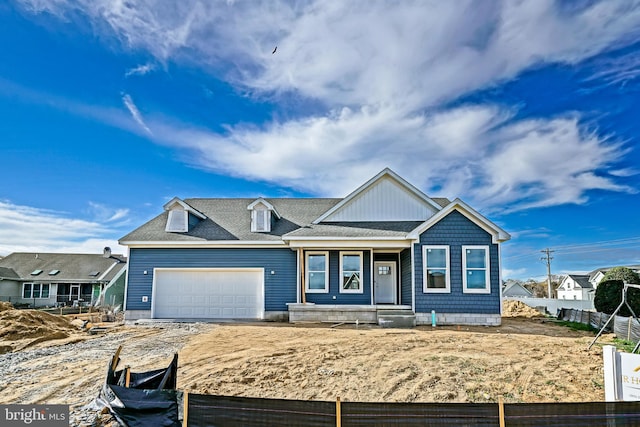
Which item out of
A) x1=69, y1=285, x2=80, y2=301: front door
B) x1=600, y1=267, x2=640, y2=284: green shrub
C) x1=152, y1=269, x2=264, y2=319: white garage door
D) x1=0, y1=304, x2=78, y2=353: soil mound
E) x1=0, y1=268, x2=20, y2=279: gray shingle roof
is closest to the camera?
x1=0, y1=304, x2=78, y2=353: soil mound

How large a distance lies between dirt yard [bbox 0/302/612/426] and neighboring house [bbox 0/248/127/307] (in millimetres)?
23521

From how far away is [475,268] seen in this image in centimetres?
1578

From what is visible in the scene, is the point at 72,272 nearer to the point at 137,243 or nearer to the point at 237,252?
the point at 137,243

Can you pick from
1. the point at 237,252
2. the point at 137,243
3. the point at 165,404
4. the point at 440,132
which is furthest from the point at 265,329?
the point at 440,132

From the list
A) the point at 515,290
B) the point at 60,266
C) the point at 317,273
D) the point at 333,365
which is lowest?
the point at 515,290

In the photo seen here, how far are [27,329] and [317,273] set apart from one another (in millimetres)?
10483

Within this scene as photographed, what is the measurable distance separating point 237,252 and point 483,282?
9731 mm

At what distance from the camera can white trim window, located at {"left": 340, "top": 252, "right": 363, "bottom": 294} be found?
17.7 metres

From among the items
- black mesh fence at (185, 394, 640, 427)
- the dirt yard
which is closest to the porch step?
the dirt yard

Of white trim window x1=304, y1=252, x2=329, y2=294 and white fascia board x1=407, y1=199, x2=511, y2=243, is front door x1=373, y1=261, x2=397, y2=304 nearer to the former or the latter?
white trim window x1=304, y1=252, x2=329, y2=294

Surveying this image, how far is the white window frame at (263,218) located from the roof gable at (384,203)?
2.06m

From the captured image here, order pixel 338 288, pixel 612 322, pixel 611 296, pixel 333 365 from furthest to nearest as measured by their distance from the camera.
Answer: pixel 338 288
pixel 611 296
pixel 612 322
pixel 333 365

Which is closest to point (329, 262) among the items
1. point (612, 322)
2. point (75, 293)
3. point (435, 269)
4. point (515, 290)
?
point (435, 269)

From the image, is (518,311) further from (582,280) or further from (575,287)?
(575,287)
